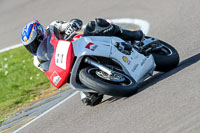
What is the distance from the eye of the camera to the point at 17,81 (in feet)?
33.3

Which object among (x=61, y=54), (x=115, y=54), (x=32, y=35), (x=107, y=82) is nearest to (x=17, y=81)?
(x=32, y=35)

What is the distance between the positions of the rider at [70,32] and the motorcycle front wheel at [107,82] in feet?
2.25

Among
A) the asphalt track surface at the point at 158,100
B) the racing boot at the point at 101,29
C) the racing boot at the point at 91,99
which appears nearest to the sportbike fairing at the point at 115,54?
the racing boot at the point at 101,29

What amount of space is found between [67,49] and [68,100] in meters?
1.84

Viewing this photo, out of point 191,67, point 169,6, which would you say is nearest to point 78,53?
point 191,67

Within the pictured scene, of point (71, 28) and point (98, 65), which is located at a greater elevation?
point (71, 28)

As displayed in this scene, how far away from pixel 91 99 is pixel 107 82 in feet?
2.62

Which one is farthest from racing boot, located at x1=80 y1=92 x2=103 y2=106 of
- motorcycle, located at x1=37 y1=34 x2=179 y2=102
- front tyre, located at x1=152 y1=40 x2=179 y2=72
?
front tyre, located at x1=152 y1=40 x2=179 y2=72

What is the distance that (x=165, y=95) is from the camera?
18.3 ft

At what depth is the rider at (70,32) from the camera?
6.35m

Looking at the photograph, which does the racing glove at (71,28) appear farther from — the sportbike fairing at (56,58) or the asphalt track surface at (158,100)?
the asphalt track surface at (158,100)

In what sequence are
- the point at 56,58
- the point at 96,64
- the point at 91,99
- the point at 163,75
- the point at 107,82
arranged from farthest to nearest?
the point at 163,75 → the point at 91,99 → the point at 56,58 → the point at 96,64 → the point at 107,82

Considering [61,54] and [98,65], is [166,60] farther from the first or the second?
[61,54]

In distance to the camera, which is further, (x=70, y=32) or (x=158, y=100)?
(x=70, y=32)
